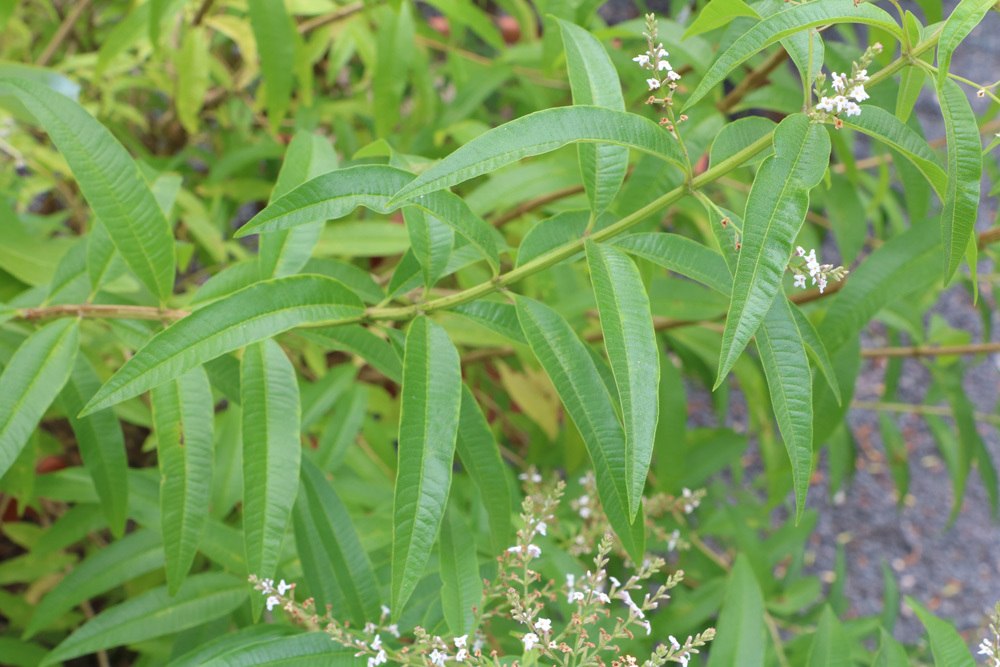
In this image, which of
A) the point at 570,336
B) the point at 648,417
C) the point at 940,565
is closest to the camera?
the point at 648,417

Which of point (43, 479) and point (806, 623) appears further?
point (806, 623)

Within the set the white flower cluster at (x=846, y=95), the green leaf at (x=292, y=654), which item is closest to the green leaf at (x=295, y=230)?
the green leaf at (x=292, y=654)

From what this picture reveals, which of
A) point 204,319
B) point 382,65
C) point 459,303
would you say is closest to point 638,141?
point 459,303

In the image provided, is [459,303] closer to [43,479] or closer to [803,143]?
[803,143]

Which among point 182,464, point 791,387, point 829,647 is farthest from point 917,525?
point 182,464

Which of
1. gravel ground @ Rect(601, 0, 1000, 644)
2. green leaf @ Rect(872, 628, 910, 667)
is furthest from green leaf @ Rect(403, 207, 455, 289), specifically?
gravel ground @ Rect(601, 0, 1000, 644)
